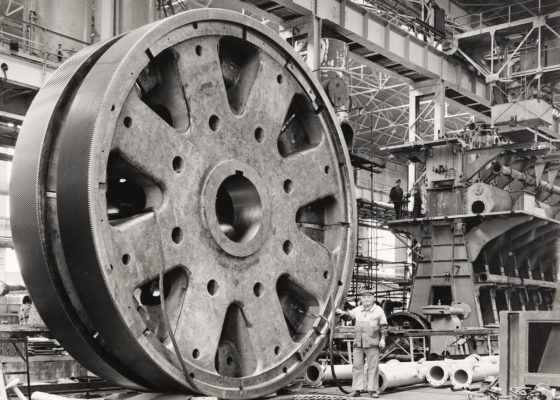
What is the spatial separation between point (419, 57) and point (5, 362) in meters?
14.4

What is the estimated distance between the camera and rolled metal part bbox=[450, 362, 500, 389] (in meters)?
9.20

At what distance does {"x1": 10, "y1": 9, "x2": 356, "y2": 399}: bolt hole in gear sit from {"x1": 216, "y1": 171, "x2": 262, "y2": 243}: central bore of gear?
0.04 ft

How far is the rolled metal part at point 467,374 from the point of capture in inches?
362

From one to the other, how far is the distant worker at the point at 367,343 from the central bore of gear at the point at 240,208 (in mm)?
3091

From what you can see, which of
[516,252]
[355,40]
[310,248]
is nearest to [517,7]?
[355,40]

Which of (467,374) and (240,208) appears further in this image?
(467,374)

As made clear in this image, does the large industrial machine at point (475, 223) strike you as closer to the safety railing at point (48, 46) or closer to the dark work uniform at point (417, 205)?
the dark work uniform at point (417, 205)

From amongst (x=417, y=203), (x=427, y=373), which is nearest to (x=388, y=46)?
(x=417, y=203)

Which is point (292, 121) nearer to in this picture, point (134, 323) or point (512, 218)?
point (134, 323)

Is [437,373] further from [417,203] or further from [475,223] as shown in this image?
[417,203]

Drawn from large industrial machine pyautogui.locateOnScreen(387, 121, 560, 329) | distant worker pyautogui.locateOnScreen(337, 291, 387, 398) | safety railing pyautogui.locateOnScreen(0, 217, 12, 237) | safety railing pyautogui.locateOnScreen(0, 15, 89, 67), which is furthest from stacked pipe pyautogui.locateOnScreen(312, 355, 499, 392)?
safety railing pyautogui.locateOnScreen(0, 217, 12, 237)

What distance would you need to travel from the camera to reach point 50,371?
10.2 m

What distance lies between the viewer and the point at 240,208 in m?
5.60

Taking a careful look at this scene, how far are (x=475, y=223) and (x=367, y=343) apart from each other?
779 cm
